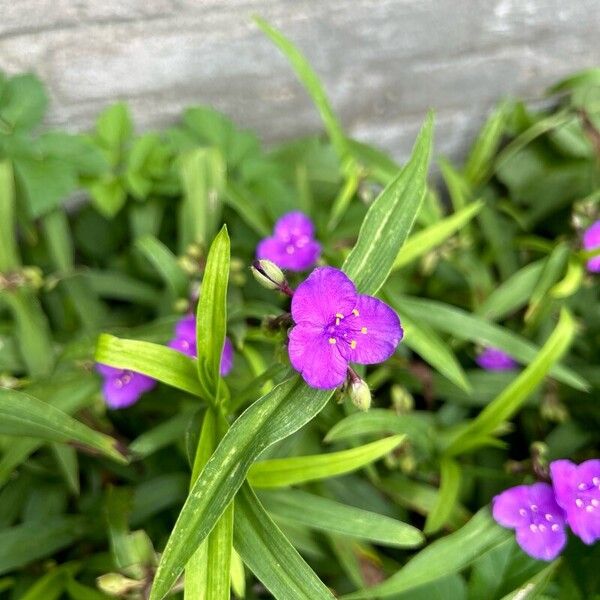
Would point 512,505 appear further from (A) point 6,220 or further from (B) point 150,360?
(A) point 6,220

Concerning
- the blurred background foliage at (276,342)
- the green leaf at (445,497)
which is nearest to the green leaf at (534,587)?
the blurred background foliage at (276,342)

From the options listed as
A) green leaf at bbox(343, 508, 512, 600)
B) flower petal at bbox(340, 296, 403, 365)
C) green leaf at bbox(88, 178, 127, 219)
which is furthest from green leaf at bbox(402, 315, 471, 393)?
green leaf at bbox(88, 178, 127, 219)

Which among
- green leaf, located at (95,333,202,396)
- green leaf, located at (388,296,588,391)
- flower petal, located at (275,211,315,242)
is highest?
green leaf, located at (95,333,202,396)

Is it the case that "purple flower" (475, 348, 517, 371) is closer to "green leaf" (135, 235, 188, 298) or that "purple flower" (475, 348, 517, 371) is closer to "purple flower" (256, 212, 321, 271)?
"purple flower" (256, 212, 321, 271)

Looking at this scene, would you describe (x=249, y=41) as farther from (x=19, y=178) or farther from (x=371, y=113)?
(x=19, y=178)

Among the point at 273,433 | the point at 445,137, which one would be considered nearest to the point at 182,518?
the point at 273,433

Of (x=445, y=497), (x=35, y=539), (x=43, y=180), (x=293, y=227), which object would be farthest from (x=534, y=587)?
(x=43, y=180)
